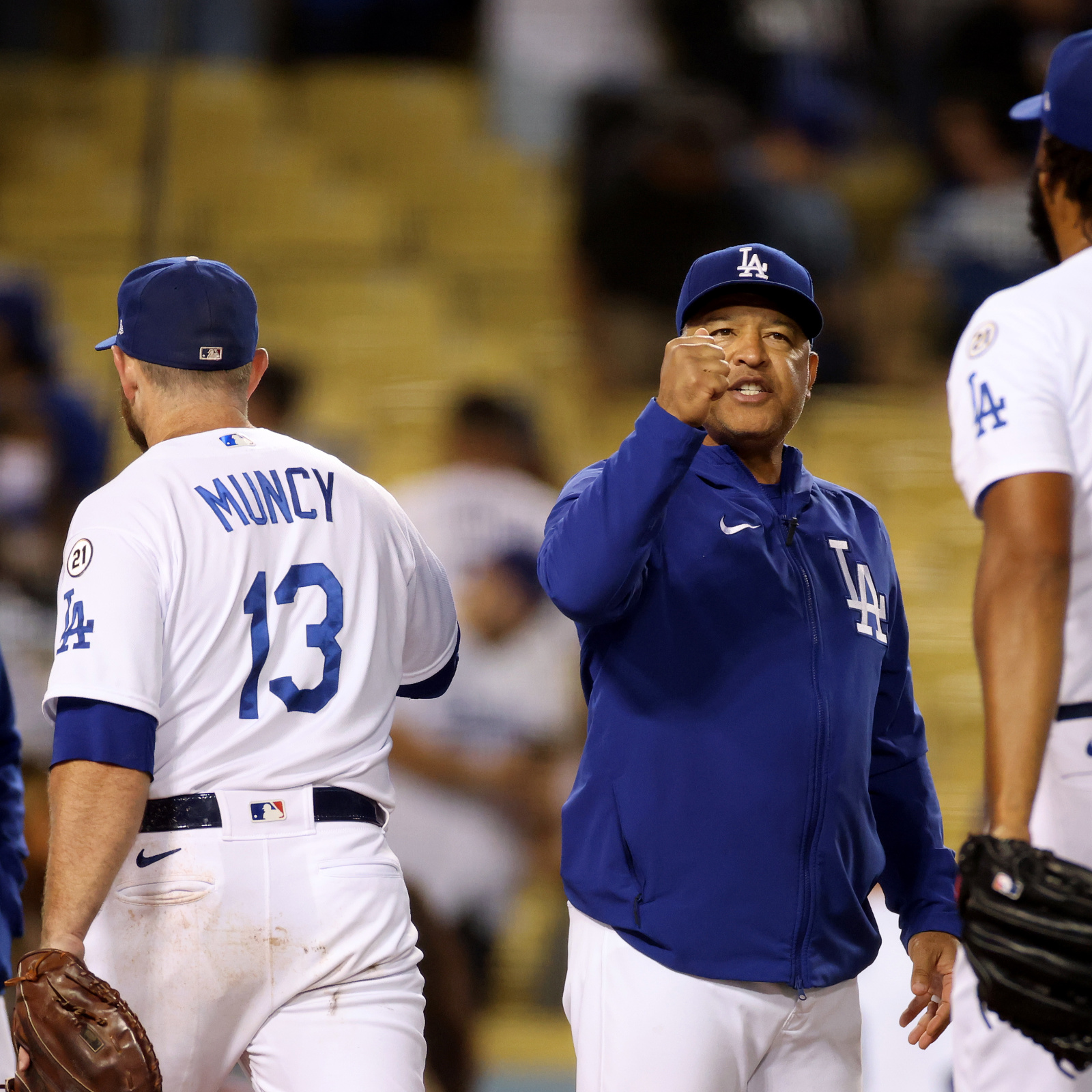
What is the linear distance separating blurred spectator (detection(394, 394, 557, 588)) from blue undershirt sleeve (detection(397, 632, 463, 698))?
9.56 feet

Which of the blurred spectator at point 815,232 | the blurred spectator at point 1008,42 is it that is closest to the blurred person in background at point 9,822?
the blurred spectator at point 815,232

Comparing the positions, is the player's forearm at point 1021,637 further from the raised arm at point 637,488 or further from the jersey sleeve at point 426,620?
the jersey sleeve at point 426,620

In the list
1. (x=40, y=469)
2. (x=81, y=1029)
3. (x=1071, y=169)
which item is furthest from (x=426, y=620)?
(x=40, y=469)

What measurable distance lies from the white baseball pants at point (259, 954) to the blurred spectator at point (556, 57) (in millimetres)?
6512

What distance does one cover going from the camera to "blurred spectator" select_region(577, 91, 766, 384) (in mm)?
6809

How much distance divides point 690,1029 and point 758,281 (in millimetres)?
1049

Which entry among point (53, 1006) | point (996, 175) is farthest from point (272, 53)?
point (53, 1006)

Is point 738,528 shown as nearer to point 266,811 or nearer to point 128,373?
point 266,811

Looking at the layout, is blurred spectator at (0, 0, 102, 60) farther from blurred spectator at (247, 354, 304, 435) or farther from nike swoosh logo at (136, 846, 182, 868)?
nike swoosh logo at (136, 846, 182, 868)

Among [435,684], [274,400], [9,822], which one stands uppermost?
[274,400]

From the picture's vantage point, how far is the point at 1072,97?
5.41 feet

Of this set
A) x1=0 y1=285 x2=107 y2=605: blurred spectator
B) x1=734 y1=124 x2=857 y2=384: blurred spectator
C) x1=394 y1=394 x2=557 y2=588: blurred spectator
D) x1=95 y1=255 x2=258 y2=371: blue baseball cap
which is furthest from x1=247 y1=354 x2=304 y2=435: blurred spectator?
x1=95 y1=255 x2=258 y2=371: blue baseball cap

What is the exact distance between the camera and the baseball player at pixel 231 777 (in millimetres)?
1911

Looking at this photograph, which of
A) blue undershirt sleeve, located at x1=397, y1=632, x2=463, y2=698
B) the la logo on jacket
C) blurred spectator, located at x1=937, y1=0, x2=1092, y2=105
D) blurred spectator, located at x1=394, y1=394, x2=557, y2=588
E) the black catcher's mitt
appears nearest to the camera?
the black catcher's mitt
